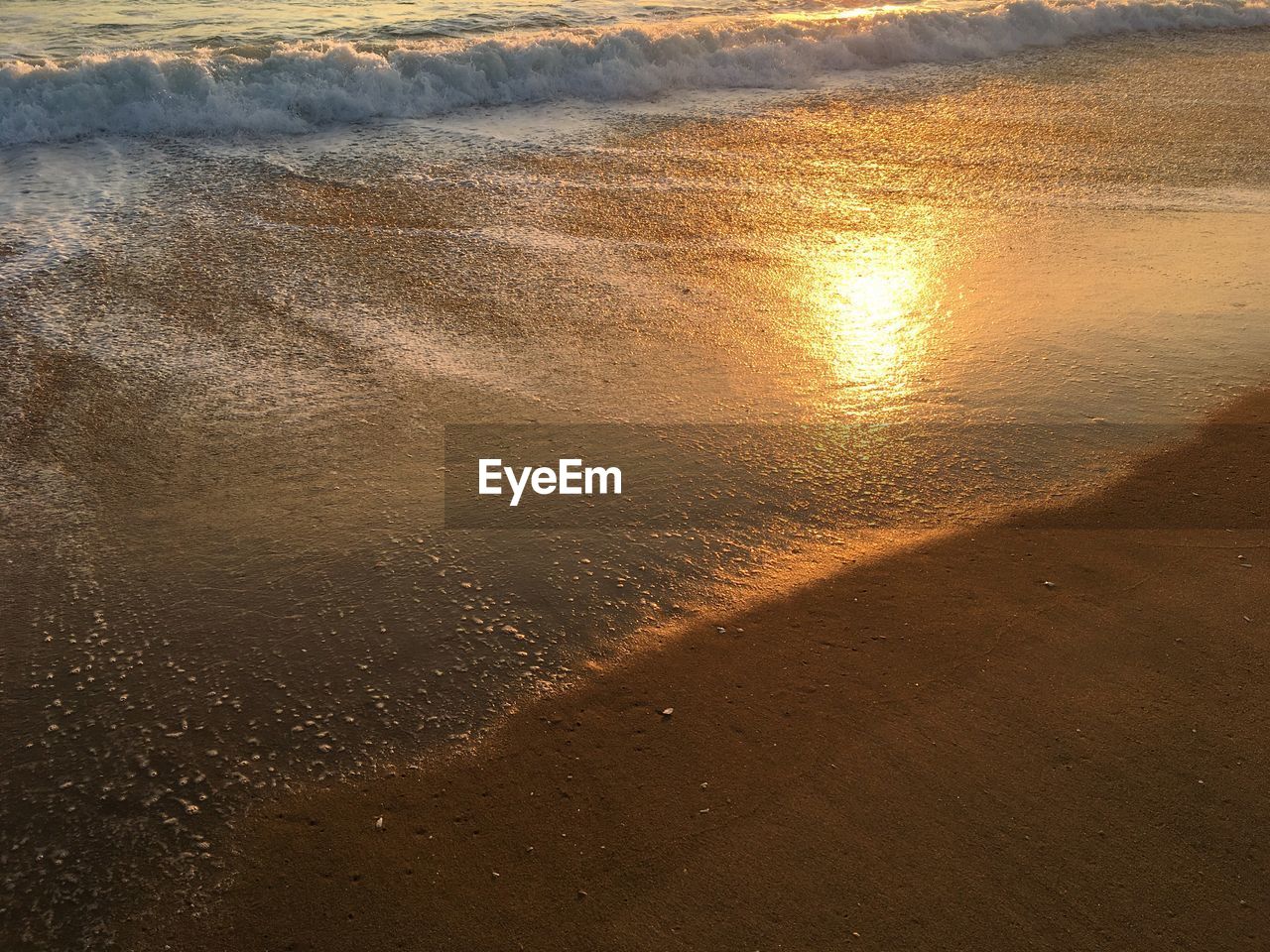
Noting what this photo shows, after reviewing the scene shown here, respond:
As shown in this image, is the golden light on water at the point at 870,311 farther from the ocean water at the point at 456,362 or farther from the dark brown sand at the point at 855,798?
the dark brown sand at the point at 855,798

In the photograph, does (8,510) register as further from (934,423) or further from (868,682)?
(934,423)

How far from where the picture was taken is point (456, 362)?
4.68m

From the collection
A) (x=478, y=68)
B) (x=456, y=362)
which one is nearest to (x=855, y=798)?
(x=456, y=362)

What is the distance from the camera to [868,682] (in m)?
2.90

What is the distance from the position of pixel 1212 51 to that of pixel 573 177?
26.8ft

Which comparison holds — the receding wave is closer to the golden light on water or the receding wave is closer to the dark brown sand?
the golden light on water

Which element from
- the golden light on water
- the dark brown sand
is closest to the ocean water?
the golden light on water

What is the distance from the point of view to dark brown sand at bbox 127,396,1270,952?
2281 mm

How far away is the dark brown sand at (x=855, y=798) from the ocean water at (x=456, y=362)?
0.64 ft

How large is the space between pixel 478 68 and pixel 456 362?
6225 millimetres

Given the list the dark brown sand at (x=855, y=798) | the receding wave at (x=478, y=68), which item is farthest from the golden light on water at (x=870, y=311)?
the receding wave at (x=478, y=68)

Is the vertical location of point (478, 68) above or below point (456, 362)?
above

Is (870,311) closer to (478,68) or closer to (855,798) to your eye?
(855,798)

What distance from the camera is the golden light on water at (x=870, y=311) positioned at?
4535 mm
